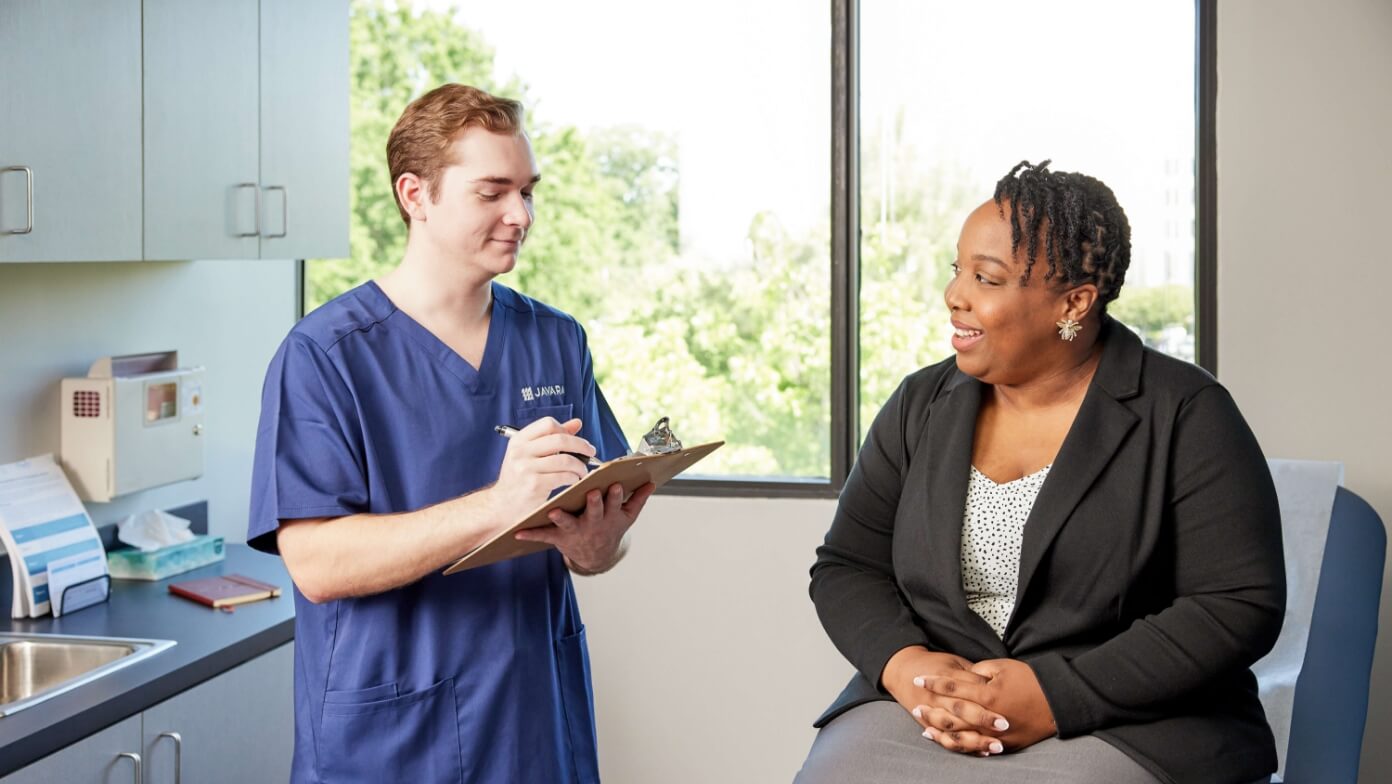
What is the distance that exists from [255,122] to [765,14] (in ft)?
4.10

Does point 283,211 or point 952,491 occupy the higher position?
point 283,211

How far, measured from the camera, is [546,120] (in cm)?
341

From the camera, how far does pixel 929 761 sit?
1673 millimetres

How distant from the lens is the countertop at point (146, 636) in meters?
1.89

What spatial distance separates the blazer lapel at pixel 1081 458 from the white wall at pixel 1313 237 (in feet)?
4.46

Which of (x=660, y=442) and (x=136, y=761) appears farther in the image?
(x=136, y=761)

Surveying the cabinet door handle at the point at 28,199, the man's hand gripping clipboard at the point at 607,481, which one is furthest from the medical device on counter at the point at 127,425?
the man's hand gripping clipboard at the point at 607,481

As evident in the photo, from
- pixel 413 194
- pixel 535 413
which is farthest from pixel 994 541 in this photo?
pixel 413 194

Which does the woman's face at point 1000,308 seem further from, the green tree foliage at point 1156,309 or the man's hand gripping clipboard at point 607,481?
the green tree foliage at point 1156,309

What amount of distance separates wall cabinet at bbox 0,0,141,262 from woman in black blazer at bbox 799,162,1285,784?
1321 millimetres

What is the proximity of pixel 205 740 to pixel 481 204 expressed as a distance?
3.60ft

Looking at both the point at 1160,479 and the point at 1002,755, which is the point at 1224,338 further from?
the point at 1002,755

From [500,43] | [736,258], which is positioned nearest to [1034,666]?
[736,258]

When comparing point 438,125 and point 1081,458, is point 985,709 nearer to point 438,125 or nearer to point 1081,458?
point 1081,458
